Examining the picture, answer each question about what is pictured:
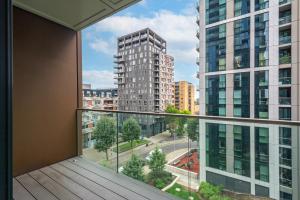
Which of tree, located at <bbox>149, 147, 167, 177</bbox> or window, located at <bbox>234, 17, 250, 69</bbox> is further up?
window, located at <bbox>234, 17, 250, 69</bbox>

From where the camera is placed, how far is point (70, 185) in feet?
7.46

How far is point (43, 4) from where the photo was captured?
2.46 meters

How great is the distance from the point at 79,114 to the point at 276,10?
4.97 meters

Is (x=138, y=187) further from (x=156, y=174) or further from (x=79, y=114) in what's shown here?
(x=79, y=114)

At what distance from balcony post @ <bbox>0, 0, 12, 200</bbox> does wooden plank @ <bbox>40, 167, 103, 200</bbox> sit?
66.6 inches

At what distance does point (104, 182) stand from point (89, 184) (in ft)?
0.60

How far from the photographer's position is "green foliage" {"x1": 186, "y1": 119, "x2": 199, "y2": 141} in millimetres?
2031

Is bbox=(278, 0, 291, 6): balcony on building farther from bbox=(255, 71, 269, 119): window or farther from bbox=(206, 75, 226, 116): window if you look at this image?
bbox=(206, 75, 226, 116): window

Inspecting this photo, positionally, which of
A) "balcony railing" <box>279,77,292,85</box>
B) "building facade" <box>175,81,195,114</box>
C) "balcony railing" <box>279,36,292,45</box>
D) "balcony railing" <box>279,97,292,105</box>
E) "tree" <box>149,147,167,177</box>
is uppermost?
"balcony railing" <box>279,36,292,45</box>

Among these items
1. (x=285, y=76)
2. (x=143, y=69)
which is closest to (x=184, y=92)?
(x=143, y=69)

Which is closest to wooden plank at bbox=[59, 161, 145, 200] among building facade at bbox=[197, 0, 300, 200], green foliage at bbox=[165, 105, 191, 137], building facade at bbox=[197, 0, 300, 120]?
green foliage at bbox=[165, 105, 191, 137]

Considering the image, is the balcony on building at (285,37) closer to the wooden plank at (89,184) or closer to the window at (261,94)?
the window at (261,94)

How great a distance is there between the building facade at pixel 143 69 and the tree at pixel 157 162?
2208 mm

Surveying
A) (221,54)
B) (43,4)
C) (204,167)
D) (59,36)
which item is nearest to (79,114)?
(59,36)
